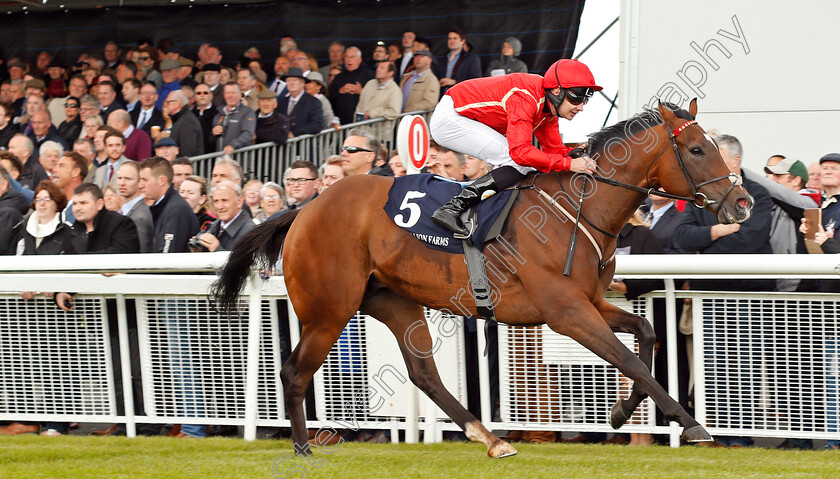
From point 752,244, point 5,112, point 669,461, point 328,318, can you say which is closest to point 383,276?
point 328,318

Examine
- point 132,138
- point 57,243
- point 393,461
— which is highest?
point 132,138

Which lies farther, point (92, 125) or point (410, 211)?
point (92, 125)

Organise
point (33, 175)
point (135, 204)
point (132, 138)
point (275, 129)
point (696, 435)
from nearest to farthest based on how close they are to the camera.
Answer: point (696, 435), point (135, 204), point (33, 175), point (132, 138), point (275, 129)

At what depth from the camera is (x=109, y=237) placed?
5.66 metres

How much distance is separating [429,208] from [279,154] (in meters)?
4.92

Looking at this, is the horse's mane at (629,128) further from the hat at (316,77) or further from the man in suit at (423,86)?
the hat at (316,77)

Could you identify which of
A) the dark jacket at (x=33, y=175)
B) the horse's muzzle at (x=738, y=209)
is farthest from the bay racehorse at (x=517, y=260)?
the dark jacket at (x=33, y=175)

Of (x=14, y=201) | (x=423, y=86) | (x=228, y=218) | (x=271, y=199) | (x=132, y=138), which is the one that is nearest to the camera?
(x=228, y=218)

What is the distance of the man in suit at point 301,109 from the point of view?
9.15 m

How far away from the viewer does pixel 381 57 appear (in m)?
10.1

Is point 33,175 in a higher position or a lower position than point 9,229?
higher

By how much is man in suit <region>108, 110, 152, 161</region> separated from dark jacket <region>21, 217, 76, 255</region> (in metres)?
2.89

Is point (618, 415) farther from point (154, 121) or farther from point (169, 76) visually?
point (169, 76)

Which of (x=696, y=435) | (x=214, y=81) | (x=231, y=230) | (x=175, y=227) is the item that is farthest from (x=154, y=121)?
(x=696, y=435)
